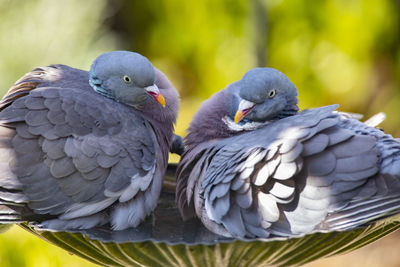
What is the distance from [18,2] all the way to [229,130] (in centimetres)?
371

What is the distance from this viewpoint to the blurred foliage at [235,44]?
518 centimetres

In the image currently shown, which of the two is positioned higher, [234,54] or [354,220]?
[354,220]

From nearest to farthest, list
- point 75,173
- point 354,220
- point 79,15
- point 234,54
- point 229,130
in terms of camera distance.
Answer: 1. point 354,220
2. point 75,173
3. point 229,130
4. point 79,15
5. point 234,54

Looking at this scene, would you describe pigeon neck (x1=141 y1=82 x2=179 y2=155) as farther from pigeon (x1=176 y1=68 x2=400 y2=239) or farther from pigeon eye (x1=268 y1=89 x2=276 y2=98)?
pigeon eye (x1=268 y1=89 x2=276 y2=98)

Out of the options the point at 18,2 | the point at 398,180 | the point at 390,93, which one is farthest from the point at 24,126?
the point at 390,93

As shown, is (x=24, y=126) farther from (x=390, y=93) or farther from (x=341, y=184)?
A: (x=390, y=93)

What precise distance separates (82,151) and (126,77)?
0.41 m

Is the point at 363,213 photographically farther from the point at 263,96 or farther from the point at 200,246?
the point at 263,96

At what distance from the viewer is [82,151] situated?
192 cm

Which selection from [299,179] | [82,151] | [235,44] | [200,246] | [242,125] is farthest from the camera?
[235,44]

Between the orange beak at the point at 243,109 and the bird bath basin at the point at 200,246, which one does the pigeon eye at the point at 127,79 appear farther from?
the bird bath basin at the point at 200,246

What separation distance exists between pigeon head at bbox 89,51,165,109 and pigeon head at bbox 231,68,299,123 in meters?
0.34

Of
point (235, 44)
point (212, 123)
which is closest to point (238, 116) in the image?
point (212, 123)

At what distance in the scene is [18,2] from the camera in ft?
16.8
